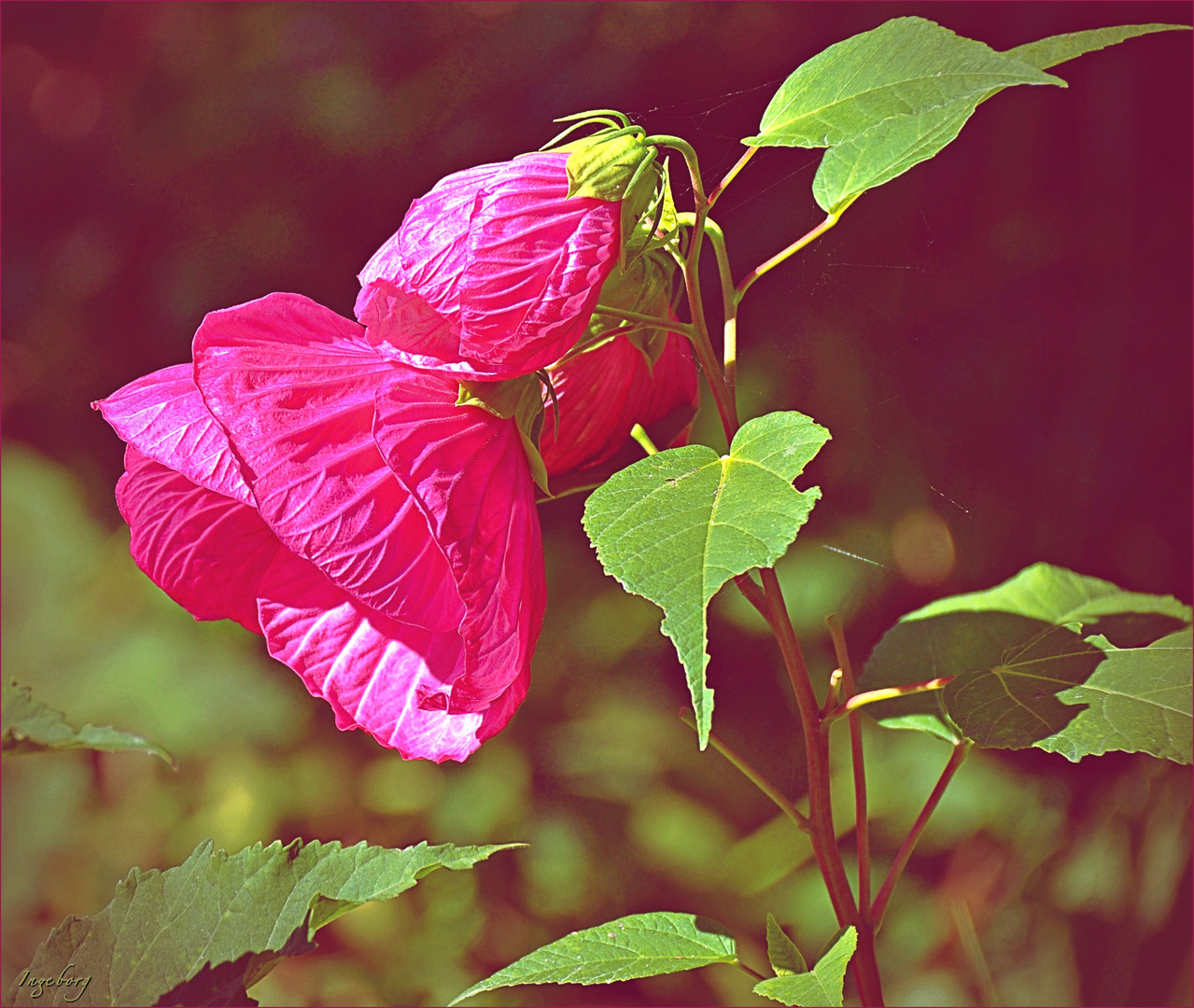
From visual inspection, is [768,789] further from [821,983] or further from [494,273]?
[494,273]

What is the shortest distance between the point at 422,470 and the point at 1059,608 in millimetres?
373

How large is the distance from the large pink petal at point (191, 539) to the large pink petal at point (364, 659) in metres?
0.01

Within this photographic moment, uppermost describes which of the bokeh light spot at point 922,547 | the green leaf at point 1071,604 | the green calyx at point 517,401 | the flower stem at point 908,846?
the green calyx at point 517,401

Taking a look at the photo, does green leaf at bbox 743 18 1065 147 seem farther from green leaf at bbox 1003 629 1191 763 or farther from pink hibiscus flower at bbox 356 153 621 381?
green leaf at bbox 1003 629 1191 763

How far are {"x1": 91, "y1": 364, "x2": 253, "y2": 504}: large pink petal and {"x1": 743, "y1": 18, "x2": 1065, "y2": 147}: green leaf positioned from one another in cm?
18

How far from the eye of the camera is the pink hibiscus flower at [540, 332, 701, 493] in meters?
0.35

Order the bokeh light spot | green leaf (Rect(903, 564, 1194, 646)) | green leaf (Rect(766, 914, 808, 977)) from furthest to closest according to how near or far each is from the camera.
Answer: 1. the bokeh light spot
2. green leaf (Rect(903, 564, 1194, 646))
3. green leaf (Rect(766, 914, 808, 977))

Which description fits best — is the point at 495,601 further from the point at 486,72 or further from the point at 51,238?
the point at 51,238

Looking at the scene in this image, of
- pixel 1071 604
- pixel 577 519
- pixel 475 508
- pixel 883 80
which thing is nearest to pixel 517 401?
pixel 475 508

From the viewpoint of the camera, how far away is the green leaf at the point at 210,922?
0.30m

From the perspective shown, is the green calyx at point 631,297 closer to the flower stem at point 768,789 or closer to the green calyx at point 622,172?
the green calyx at point 622,172

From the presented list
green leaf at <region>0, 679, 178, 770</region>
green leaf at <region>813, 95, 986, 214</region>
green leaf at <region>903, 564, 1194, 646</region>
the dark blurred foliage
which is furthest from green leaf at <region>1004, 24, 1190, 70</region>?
the dark blurred foliage

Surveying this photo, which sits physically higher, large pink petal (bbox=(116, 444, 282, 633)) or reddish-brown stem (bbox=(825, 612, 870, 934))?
large pink petal (bbox=(116, 444, 282, 633))

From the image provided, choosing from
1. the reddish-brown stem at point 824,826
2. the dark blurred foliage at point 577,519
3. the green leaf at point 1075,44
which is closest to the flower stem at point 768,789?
the reddish-brown stem at point 824,826
